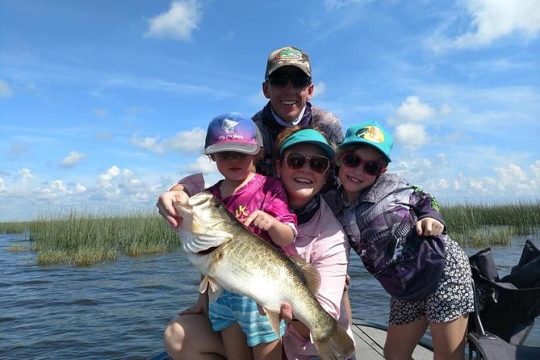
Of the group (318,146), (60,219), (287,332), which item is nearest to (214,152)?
(318,146)

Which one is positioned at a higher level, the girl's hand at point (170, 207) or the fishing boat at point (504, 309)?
the girl's hand at point (170, 207)

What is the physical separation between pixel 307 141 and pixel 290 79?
0.95 meters

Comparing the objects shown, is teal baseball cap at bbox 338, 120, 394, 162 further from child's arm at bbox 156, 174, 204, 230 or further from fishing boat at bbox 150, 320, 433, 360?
fishing boat at bbox 150, 320, 433, 360

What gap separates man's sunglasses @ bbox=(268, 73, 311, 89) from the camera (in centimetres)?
412

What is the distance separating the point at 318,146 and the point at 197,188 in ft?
3.48

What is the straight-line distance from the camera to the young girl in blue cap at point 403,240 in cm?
345

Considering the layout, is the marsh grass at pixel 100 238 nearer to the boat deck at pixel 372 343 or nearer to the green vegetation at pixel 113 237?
the green vegetation at pixel 113 237

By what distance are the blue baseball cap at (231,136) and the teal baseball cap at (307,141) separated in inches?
9.1

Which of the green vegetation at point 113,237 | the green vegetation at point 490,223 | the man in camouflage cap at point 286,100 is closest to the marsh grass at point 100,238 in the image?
the green vegetation at point 113,237

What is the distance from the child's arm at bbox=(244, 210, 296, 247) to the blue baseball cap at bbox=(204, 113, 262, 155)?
0.55m

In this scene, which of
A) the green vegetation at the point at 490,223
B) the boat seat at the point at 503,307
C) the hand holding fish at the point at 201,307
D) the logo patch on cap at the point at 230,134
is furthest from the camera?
the green vegetation at the point at 490,223

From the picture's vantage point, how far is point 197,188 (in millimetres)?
3676

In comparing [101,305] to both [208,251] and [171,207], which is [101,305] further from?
[208,251]

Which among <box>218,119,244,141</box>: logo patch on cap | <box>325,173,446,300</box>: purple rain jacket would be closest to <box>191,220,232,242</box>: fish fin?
<box>218,119,244,141</box>: logo patch on cap
